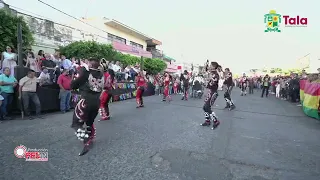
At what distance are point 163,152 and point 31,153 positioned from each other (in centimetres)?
248

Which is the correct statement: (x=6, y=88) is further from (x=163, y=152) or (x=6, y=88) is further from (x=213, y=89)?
(x=213, y=89)

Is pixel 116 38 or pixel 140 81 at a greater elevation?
pixel 116 38

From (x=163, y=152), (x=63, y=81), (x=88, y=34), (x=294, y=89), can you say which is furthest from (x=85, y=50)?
(x=294, y=89)

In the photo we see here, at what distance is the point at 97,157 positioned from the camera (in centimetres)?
401

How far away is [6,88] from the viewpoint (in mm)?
7172

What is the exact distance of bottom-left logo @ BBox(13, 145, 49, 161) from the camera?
3.91 metres

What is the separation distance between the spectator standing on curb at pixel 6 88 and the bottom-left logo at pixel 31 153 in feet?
11.5

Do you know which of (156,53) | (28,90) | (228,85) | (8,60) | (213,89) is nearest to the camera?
(213,89)

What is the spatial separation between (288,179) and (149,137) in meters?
3.00

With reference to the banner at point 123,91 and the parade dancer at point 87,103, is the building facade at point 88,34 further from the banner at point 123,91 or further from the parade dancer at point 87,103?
the parade dancer at point 87,103

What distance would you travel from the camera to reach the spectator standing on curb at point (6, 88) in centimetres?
707

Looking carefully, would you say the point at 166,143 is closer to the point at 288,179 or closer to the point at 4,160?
the point at 288,179

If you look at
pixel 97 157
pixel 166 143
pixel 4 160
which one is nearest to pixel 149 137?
pixel 166 143

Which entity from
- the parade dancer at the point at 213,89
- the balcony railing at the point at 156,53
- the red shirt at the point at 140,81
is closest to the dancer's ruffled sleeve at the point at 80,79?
the parade dancer at the point at 213,89
